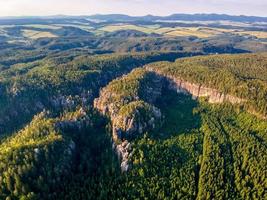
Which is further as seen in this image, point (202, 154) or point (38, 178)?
point (202, 154)

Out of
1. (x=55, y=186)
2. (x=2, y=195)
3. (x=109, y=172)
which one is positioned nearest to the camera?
(x=2, y=195)

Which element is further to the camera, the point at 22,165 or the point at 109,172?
the point at 109,172

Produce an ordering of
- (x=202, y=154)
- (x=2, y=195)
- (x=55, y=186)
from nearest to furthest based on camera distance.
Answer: (x=2, y=195), (x=55, y=186), (x=202, y=154)

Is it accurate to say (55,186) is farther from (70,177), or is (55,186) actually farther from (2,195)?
(2,195)

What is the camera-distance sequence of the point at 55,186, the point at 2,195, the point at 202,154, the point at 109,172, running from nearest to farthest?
the point at 2,195 → the point at 55,186 → the point at 109,172 → the point at 202,154

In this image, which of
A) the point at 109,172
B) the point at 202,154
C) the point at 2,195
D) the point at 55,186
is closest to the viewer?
the point at 2,195

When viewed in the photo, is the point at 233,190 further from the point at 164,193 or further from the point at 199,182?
the point at 164,193

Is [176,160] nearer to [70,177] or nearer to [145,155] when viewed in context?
[145,155]

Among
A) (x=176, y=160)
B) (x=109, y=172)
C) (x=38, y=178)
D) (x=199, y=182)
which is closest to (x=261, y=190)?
(x=199, y=182)

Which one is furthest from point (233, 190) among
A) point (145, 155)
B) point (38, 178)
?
point (38, 178)
